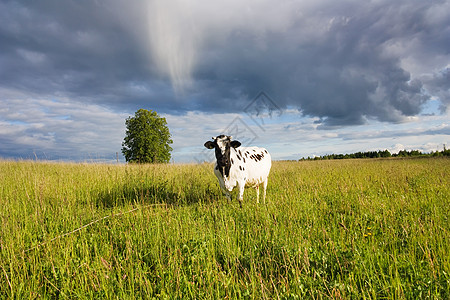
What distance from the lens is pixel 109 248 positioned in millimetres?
4008

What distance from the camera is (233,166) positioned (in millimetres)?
7199

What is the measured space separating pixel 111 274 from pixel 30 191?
21.4ft

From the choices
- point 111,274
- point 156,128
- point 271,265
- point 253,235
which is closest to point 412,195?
point 253,235

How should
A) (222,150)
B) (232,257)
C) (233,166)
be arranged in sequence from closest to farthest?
(232,257), (222,150), (233,166)

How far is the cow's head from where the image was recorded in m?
6.78

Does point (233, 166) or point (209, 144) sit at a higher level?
point (209, 144)

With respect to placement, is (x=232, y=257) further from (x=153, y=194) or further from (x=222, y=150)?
(x=153, y=194)

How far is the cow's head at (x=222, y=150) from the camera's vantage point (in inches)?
267

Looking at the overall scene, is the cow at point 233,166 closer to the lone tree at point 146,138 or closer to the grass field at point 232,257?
the grass field at point 232,257

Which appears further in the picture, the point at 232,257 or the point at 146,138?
the point at 146,138

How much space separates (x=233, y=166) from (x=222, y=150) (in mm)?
703

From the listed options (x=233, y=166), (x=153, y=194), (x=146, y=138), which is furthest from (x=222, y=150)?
(x=146, y=138)

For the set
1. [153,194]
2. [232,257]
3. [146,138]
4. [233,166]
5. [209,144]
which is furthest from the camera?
[146,138]

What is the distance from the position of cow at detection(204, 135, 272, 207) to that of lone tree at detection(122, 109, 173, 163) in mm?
27074
